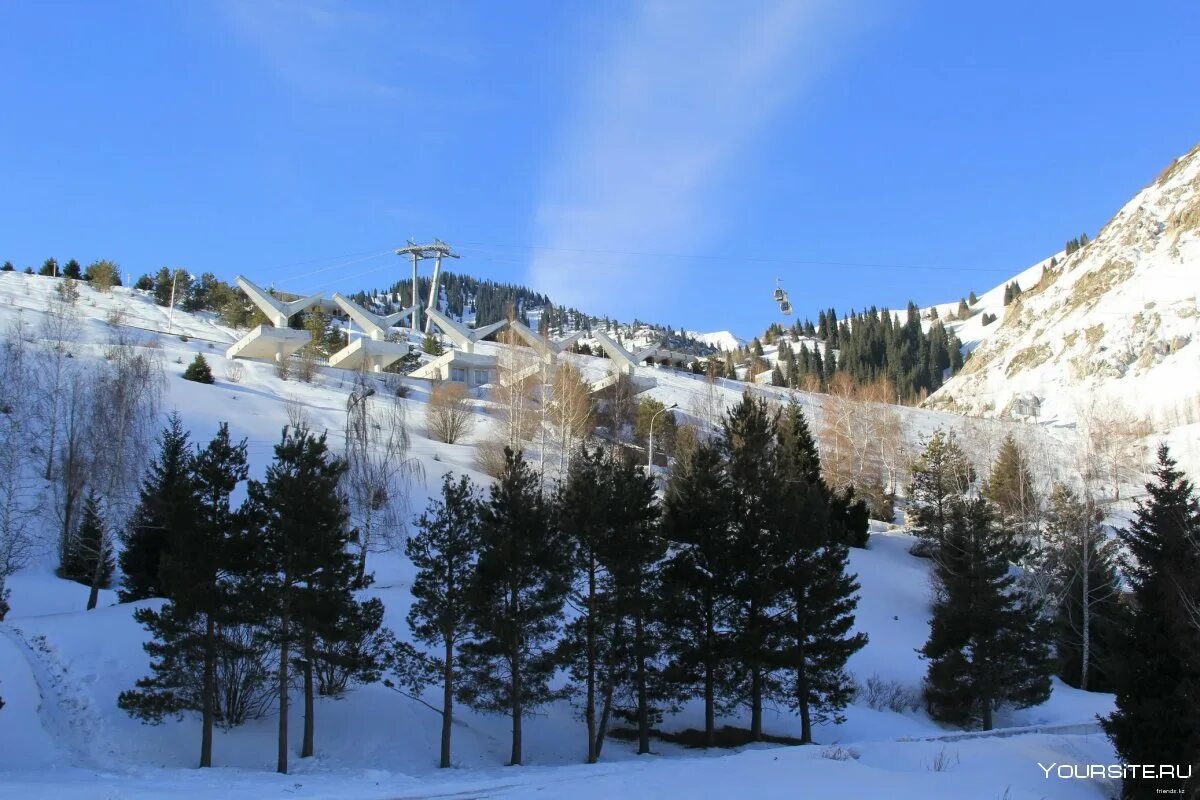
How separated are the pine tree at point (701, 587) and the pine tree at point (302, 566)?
25.6 feet

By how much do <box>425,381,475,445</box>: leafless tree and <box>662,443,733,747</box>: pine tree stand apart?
89.6 feet

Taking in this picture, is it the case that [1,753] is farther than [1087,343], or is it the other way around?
[1087,343]

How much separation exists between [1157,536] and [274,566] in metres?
18.8

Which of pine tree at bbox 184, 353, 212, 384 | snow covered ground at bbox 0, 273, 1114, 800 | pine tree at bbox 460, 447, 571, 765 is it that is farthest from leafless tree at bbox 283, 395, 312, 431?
pine tree at bbox 460, 447, 571, 765

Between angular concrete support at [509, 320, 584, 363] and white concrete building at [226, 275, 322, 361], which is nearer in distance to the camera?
angular concrete support at [509, 320, 584, 363]

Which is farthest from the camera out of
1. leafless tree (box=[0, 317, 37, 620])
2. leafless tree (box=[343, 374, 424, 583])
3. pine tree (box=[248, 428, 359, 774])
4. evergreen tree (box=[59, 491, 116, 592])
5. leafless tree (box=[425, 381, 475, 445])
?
leafless tree (box=[425, 381, 475, 445])

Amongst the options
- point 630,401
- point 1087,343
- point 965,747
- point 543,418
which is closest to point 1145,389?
→ point 1087,343

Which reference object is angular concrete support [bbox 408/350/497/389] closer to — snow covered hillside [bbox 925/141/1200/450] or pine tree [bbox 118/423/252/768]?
snow covered hillside [bbox 925/141/1200/450]

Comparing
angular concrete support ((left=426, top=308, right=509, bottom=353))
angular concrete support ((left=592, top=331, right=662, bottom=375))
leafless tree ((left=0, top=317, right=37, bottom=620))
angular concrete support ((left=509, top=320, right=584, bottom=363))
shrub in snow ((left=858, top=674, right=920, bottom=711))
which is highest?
angular concrete support ((left=426, top=308, right=509, bottom=353))

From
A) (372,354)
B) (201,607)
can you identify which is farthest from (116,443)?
(372,354)

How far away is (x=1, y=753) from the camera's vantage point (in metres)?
16.0

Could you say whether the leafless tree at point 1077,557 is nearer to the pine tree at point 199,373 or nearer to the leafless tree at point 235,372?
the pine tree at point 199,373

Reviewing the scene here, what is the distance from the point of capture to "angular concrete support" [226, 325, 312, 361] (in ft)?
206

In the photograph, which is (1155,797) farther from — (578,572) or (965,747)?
(578,572)
